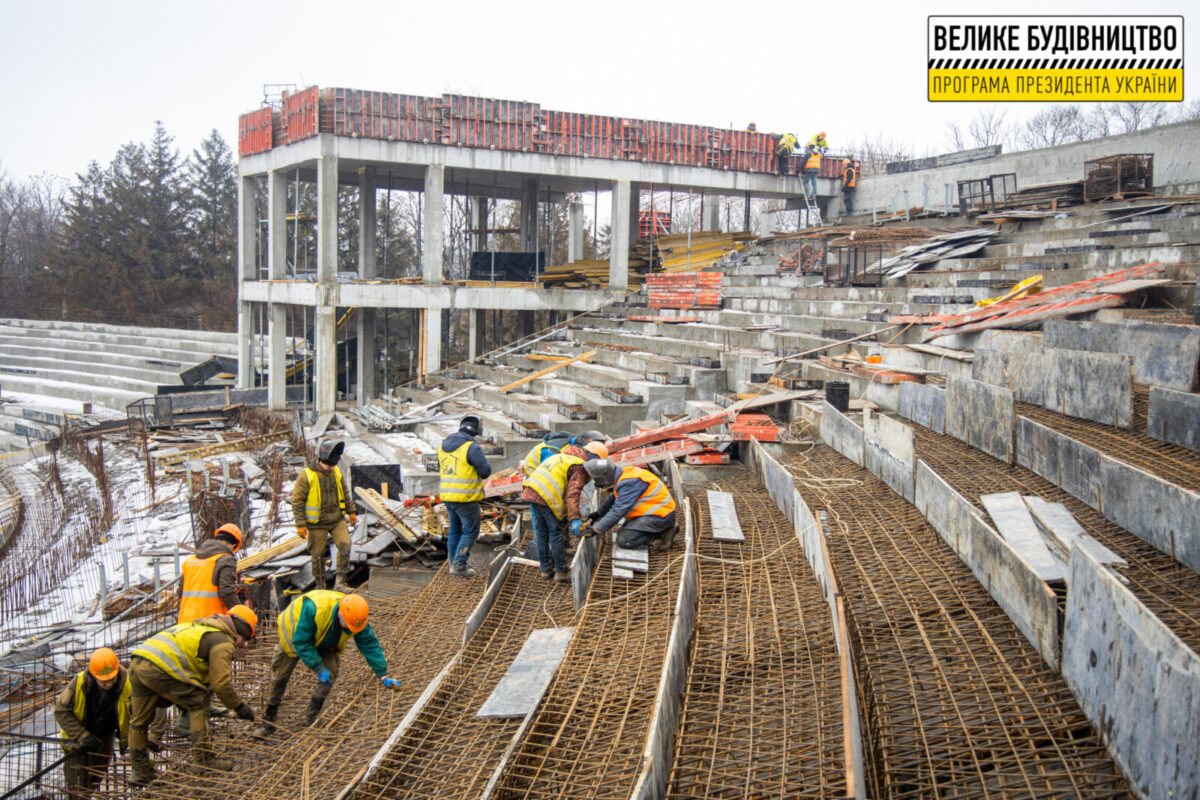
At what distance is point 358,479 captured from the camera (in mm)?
11422

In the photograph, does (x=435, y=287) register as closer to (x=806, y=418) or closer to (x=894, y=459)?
(x=806, y=418)

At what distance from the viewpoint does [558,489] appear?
7.93 m

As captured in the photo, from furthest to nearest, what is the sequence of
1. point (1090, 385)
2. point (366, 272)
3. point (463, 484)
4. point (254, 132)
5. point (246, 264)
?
point (246, 264) < point (366, 272) < point (254, 132) < point (463, 484) < point (1090, 385)

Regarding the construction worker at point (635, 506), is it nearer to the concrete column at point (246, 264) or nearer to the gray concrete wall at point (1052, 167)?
the gray concrete wall at point (1052, 167)

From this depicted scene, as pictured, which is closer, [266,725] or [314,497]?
[266,725]

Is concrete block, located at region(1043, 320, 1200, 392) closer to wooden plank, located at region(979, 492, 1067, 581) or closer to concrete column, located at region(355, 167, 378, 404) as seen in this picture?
wooden plank, located at region(979, 492, 1067, 581)

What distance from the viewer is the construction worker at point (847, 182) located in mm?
25703

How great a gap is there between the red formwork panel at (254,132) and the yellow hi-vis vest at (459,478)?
16405 mm

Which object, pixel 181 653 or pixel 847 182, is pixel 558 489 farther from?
pixel 847 182

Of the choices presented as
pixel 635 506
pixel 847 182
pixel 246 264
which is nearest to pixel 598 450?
pixel 635 506

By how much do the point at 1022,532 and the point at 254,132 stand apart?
21875 millimetres

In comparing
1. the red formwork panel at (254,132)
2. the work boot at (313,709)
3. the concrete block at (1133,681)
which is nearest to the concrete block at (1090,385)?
the concrete block at (1133,681)

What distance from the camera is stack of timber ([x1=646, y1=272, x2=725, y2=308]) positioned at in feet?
63.8

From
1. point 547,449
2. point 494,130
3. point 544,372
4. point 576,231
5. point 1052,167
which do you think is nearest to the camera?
point 547,449
